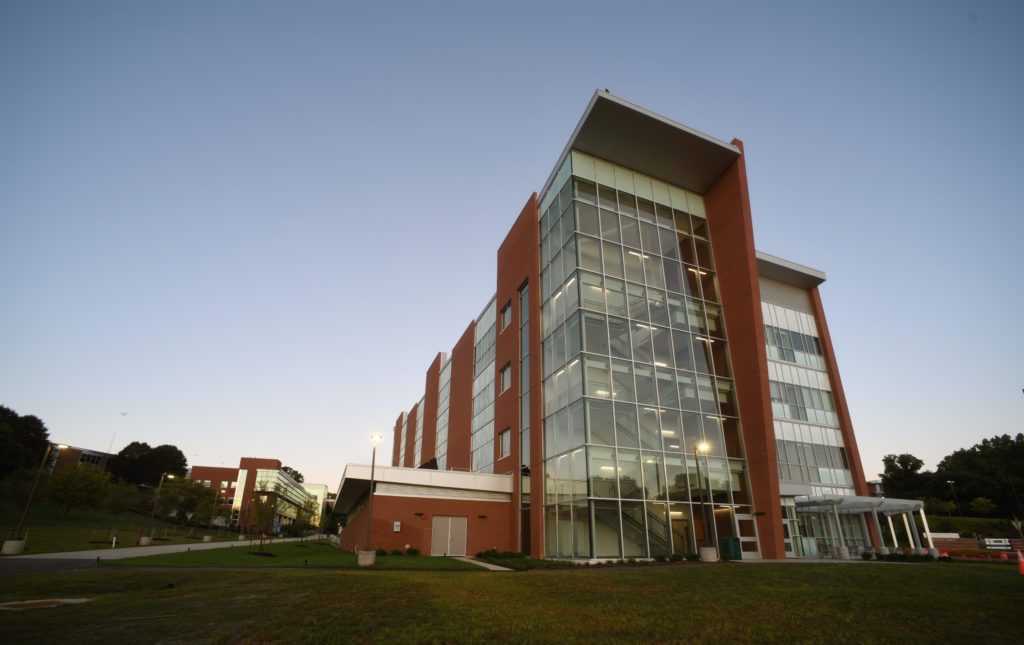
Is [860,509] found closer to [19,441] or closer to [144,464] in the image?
[19,441]

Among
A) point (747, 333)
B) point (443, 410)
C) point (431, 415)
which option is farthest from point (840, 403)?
point (431, 415)

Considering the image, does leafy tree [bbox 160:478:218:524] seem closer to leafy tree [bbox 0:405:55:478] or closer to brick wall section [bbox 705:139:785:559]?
leafy tree [bbox 0:405:55:478]

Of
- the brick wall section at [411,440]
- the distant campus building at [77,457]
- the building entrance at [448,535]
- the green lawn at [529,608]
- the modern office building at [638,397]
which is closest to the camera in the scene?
the green lawn at [529,608]

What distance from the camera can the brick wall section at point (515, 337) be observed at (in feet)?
107

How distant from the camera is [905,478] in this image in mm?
86812

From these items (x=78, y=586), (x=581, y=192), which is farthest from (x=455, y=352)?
(x=78, y=586)

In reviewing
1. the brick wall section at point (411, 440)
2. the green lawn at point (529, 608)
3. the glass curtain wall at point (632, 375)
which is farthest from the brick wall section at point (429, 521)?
the brick wall section at point (411, 440)

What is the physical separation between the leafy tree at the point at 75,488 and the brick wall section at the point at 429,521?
4725 cm

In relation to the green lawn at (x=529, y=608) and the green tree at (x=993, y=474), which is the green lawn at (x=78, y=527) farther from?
the green tree at (x=993, y=474)

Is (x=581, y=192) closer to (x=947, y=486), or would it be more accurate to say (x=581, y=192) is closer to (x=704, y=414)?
(x=704, y=414)

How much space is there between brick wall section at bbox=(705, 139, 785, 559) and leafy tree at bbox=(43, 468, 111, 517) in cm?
6812

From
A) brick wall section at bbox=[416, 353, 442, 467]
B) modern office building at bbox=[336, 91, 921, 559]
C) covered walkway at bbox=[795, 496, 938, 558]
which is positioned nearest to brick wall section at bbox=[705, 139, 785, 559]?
modern office building at bbox=[336, 91, 921, 559]

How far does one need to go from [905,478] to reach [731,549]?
283ft

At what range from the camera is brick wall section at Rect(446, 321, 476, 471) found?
160ft
